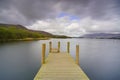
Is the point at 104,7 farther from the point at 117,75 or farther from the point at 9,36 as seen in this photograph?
the point at 9,36

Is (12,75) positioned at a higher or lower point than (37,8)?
lower

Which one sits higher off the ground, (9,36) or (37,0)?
(37,0)

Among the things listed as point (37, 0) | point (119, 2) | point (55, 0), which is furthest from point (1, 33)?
point (119, 2)

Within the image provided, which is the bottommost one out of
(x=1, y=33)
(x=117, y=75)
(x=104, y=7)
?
(x=117, y=75)

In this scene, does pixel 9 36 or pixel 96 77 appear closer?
pixel 96 77

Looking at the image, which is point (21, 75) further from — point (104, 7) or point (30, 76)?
point (104, 7)

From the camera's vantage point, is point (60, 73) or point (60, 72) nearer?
point (60, 73)

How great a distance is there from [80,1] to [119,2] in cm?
653

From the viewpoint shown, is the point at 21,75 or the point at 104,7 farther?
the point at 104,7

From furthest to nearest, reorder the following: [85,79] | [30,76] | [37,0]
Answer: [37,0] < [30,76] < [85,79]

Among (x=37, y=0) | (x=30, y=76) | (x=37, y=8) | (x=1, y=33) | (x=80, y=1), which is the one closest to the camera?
(x=30, y=76)

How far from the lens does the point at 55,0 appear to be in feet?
65.5

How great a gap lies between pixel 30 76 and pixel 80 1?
13938 millimetres

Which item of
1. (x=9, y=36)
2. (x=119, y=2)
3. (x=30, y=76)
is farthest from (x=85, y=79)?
(x=9, y=36)
